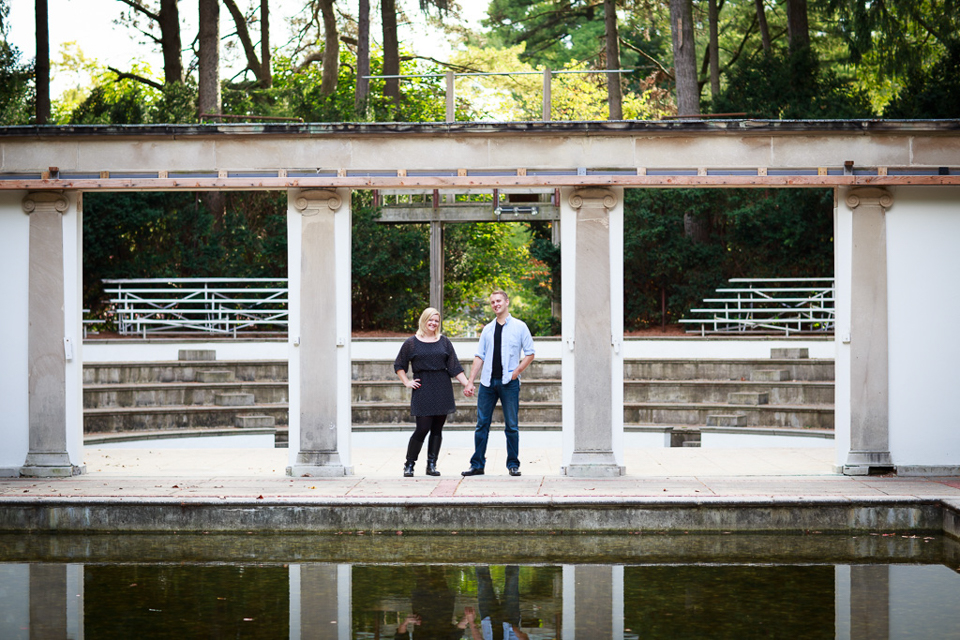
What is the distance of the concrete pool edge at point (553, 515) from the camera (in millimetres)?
8703

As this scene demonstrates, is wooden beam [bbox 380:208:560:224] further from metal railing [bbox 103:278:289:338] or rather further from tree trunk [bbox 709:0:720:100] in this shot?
tree trunk [bbox 709:0:720:100]

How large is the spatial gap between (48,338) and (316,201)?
3209mm

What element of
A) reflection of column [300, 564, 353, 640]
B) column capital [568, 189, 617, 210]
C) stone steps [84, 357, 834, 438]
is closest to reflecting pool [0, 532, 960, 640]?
reflection of column [300, 564, 353, 640]

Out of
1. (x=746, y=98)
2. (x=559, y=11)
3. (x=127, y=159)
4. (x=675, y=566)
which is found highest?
(x=559, y=11)

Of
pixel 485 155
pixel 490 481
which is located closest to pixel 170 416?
pixel 490 481

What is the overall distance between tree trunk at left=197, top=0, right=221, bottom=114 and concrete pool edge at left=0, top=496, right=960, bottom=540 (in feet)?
54.4

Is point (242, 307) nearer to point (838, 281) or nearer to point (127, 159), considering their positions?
point (127, 159)

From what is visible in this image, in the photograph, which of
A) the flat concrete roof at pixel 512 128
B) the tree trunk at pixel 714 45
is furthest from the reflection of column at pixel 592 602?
the tree trunk at pixel 714 45

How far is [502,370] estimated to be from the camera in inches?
413

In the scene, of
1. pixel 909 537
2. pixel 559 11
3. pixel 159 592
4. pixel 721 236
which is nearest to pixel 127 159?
pixel 159 592

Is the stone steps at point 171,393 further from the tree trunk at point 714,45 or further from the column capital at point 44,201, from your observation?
the tree trunk at point 714,45

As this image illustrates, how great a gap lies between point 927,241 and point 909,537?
3636mm

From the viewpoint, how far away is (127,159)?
10.8 m

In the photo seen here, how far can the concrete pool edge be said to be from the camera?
870 cm
